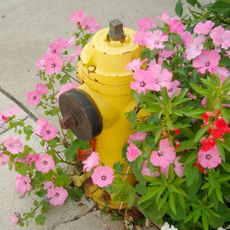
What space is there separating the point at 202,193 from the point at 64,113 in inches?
27.0

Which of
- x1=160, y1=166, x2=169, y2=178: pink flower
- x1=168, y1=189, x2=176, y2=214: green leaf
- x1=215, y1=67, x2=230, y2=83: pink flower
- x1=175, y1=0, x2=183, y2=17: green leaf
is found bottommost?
x1=168, y1=189, x2=176, y2=214: green leaf

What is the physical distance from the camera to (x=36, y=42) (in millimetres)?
3410

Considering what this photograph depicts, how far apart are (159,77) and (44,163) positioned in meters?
0.80

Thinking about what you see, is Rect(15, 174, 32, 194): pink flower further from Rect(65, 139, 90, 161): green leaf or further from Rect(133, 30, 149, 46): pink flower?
Rect(133, 30, 149, 46): pink flower

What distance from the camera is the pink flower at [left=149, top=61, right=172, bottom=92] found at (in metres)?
1.49

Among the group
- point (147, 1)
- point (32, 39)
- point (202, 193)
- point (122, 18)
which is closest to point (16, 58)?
point (32, 39)

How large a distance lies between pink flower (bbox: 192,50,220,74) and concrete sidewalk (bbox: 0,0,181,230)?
3.18 feet

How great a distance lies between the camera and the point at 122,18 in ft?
11.7

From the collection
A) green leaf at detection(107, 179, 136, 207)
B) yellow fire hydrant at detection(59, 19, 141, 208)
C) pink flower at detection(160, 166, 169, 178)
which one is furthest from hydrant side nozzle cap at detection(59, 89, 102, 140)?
pink flower at detection(160, 166, 169, 178)

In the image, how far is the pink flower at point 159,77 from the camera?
4.89 ft

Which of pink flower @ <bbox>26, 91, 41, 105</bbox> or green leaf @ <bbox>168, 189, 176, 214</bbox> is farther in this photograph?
pink flower @ <bbox>26, 91, 41, 105</bbox>

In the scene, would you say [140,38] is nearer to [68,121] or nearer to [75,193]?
[68,121]

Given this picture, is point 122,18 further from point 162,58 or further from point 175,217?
point 175,217

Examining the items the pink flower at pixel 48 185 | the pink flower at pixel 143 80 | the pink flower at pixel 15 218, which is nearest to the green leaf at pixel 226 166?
the pink flower at pixel 143 80
